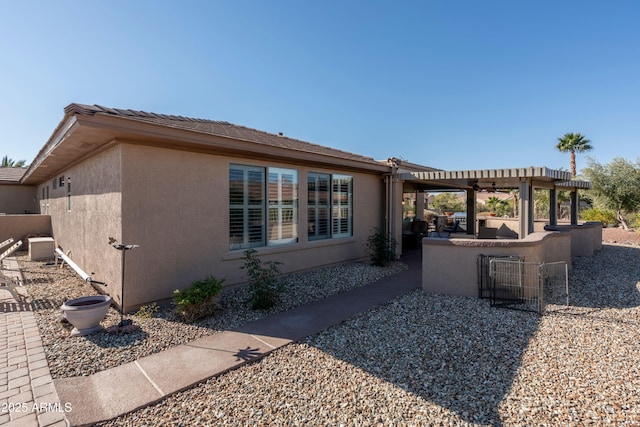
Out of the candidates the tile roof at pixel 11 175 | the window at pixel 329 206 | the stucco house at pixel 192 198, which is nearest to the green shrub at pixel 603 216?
the stucco house at pixel 192 198

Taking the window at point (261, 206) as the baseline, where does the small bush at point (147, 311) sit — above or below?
below

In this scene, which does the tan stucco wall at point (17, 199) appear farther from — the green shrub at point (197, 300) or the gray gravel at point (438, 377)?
the gray gravel at point (438, 377)

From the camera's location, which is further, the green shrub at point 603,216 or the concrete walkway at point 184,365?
the green shrub at point 603,216

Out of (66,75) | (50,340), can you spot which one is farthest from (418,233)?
(66,75)

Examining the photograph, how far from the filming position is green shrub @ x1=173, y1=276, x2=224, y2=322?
4.92 m

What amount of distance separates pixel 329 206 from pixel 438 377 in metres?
6.07

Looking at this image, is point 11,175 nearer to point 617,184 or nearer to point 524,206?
point 524,206

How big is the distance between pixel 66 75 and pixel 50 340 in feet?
28.2

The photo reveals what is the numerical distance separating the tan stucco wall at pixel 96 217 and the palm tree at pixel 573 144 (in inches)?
1481

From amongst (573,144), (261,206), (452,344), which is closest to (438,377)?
(452,344)

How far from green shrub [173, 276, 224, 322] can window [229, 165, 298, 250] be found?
5.21ft

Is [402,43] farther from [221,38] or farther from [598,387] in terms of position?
[598,387]

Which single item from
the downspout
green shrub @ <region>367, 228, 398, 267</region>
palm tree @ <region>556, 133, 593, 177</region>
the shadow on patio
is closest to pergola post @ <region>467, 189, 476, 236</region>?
the downspout

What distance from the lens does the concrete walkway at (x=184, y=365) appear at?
290 cm
